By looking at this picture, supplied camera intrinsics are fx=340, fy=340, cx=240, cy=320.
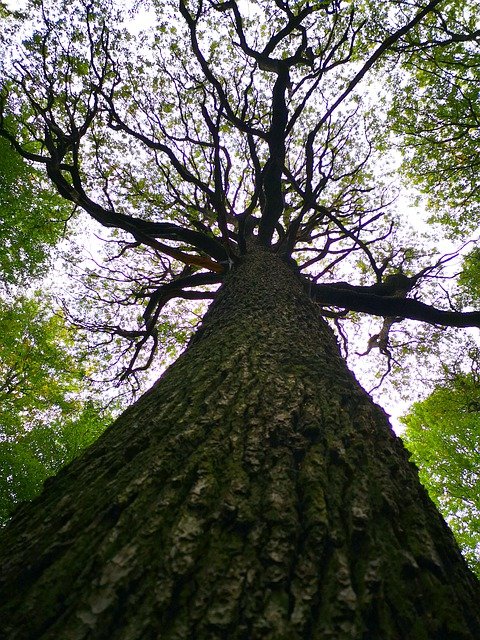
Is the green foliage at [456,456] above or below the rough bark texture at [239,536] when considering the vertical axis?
above

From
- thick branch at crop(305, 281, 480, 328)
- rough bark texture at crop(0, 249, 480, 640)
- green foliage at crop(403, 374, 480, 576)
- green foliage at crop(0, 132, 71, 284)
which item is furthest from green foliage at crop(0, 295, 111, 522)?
green foliage at crop(403, 374, 480, 576)

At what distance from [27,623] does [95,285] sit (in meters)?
8.11

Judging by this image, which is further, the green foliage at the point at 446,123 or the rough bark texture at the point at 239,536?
the green foliage at the point at 446,123

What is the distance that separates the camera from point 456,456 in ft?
32.0

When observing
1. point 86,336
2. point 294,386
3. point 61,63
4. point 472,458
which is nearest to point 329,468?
point 294,386

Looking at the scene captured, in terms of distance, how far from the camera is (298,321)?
3.03 meters

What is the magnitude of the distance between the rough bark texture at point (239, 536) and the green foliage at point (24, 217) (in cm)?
746

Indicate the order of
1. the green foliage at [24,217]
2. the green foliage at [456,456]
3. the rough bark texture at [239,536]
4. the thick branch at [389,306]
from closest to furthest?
the rough bark texture at [239,536]
the thick branch at [389,306]
the green foliage at [24,217]
the green foliage at [456,456]

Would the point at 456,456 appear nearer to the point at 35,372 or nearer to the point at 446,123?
the point at 446,123

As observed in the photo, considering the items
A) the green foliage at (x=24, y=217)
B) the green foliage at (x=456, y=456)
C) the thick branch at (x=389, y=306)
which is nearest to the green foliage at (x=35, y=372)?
the green foliage at (x=24, y=217)

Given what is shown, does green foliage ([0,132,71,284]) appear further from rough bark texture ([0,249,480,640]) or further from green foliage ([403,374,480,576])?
green foliage ([403,374,480,576])

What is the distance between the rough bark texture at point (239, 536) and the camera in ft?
2.76

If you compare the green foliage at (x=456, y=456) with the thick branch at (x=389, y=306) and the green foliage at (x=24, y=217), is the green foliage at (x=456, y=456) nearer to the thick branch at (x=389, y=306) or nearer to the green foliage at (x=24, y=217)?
the thick branch at (x=389, y=306)

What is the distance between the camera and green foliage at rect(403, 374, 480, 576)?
29.5 feet
